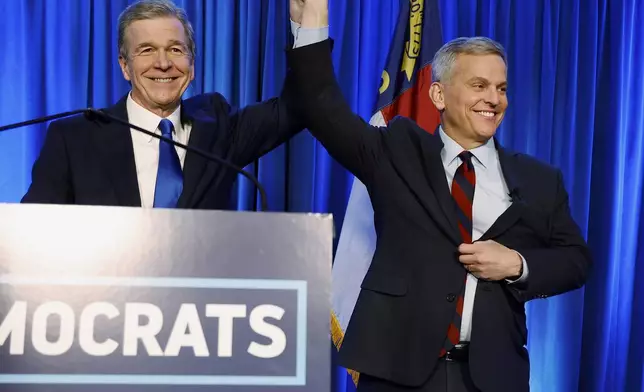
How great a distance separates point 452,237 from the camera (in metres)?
1.65

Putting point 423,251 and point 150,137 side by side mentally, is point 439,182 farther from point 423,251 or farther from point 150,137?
point 150,137

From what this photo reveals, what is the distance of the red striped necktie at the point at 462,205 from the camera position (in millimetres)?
1620

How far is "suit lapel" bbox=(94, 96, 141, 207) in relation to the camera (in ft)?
5.16

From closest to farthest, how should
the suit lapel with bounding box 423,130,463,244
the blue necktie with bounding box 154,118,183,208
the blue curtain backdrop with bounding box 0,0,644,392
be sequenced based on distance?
the blue necktie with bounding box 154,118,183,208 → the suit lapel with bounding box 423,130,463,244 → the blue curtain backdrop with bounding box 0,0,644,392

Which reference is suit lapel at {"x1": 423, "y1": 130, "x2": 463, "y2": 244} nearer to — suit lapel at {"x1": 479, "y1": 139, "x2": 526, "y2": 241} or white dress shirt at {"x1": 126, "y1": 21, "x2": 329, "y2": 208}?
suit lapel at {"x1": 479, "y1": 139, "x2": 526, "y2": 241}

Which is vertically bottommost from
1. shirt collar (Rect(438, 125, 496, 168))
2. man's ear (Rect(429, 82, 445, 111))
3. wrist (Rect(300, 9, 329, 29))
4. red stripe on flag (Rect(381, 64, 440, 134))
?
shirt collar (Rect(438, 125, 496, 168))

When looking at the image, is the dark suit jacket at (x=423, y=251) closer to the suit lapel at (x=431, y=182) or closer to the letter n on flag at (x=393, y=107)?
the suit lapel at (x=431, y=182)

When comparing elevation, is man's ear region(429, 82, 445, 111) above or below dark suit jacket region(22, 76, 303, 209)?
above

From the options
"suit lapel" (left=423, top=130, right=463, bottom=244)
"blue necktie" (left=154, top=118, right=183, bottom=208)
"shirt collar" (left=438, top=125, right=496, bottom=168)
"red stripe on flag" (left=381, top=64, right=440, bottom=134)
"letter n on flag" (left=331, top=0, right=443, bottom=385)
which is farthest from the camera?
"red stripe on flag" (left=381, top=64, right=440, bottom=134)

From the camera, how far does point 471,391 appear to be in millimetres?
1590

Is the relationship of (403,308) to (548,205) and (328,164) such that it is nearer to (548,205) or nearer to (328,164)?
(548,205)

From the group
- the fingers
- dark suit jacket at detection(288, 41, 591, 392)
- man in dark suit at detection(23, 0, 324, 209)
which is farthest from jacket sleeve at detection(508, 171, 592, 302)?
man in dark suit at detection(23, 0, 324, 209)

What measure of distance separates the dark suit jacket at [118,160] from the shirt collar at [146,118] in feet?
0.05

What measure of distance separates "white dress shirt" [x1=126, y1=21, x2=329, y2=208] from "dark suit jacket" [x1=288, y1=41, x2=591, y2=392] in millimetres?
35
